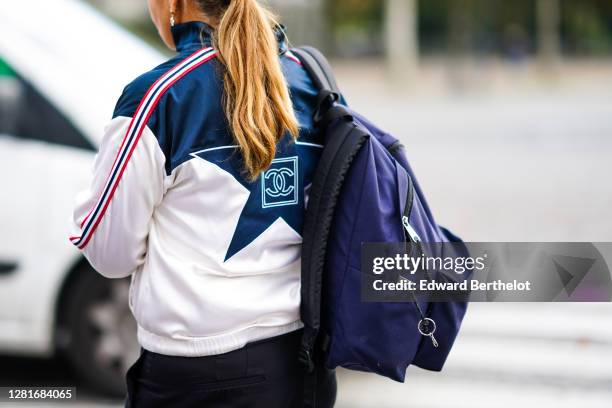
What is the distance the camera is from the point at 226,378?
6.95 ft

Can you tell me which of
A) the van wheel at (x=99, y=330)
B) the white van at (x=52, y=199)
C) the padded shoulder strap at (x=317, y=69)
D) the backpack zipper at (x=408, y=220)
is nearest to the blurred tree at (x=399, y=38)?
the white van at (x=52, y=199)

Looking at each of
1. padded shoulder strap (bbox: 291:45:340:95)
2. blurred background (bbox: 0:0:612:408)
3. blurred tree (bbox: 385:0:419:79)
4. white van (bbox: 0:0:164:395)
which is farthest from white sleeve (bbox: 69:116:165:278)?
blurred tree (bbox: 385:0:419:79)

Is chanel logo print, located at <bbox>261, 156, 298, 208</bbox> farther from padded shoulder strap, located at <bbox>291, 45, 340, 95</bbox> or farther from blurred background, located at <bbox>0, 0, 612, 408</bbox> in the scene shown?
blurred background, located at <bbox>0, 0, 612, 408</bbox>

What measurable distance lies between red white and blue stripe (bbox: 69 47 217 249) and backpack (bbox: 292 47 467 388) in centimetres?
36

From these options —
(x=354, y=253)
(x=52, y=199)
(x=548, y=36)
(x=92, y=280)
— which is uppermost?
(x=354, y=253)

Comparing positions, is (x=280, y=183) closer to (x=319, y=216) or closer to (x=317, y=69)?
(x=319, y=216)

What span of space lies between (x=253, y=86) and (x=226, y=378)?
640 mm

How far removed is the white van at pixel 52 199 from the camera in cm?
446

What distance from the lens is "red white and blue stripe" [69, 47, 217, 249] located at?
201cm

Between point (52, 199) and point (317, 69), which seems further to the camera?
point (52, 199)

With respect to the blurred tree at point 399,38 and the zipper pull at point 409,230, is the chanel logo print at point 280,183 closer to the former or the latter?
the zipper pull at point 409,230

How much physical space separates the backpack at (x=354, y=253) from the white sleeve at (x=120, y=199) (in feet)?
1.21

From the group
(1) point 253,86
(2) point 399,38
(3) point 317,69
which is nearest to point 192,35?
(1) point 253,86

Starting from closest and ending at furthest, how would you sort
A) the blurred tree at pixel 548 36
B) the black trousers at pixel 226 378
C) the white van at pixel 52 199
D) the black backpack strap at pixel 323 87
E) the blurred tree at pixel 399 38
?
the black trousers at pixel 226 378 → the black backpack strap at pixel 323 87 → the white van at pixel 52 199 → the blurred tree at pixel 399 38 → the blurred tree at pixel 548 36
